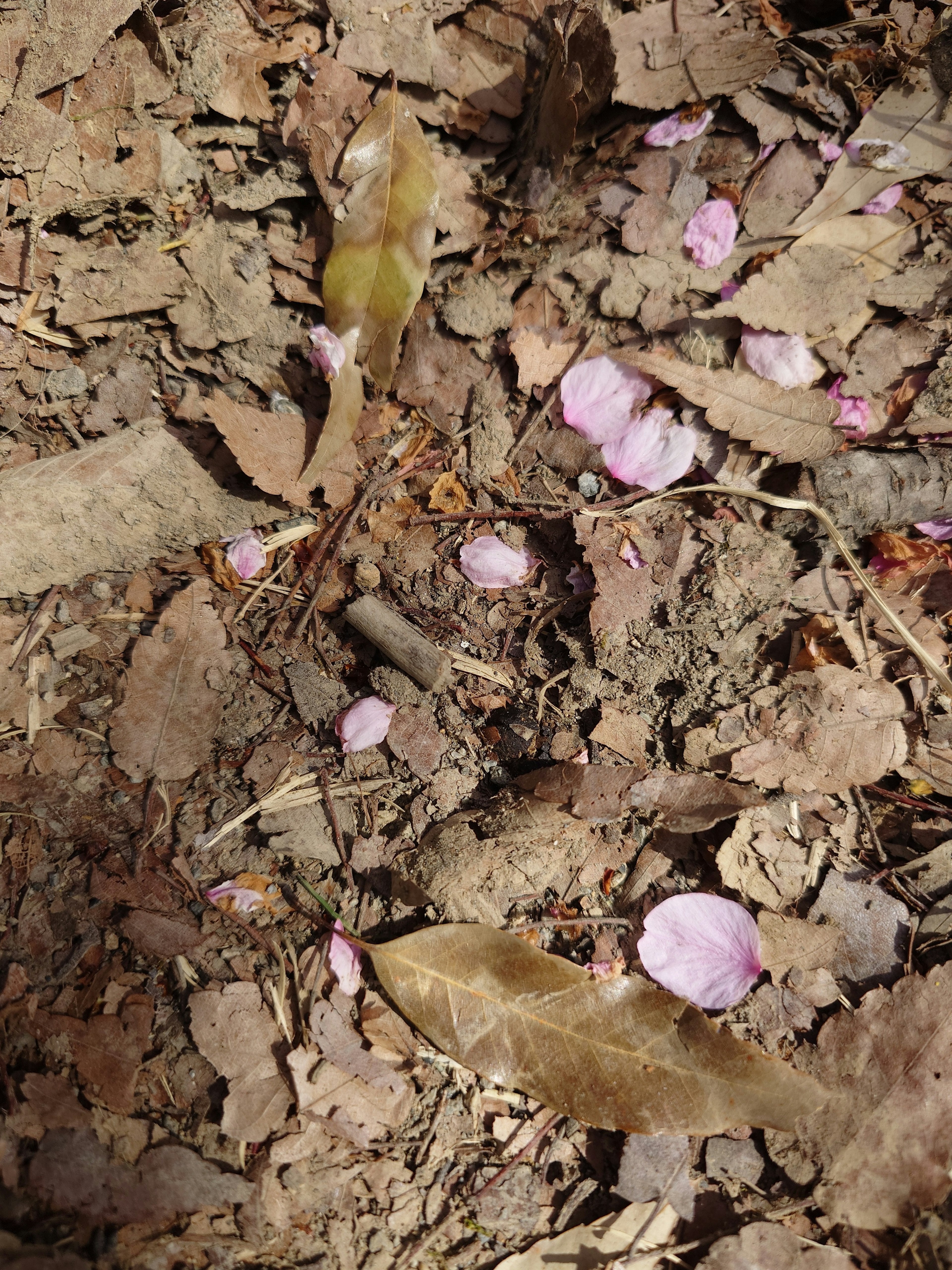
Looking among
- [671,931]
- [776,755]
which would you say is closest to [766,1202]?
[671,931]

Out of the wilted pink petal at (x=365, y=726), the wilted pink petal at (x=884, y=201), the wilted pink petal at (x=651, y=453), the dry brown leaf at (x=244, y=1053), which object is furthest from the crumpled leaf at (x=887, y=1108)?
the wilted pink petal at (x=884, y=201)

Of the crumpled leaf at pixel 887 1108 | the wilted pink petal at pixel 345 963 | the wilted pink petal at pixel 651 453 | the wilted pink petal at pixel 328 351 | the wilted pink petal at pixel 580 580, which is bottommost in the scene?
the crumpled leaf at pixel 887 1108

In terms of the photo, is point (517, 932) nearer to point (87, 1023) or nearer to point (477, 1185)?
point (477, 1185)

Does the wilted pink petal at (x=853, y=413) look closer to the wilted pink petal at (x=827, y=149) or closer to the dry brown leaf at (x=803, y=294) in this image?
the dry brown leaf at (x=803, y=294)

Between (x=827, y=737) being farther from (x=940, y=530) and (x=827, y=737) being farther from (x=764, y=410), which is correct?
(x=764, y=410)

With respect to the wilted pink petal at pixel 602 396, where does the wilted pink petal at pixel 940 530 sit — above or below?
below
